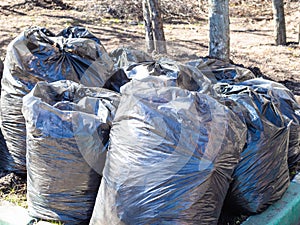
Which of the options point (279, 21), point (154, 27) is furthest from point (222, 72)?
point (279, 21)

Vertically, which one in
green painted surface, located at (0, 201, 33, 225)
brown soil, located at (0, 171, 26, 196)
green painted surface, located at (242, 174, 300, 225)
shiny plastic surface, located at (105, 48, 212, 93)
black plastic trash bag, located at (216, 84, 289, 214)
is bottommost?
green painted surface, located at (242, 174, 300, 225)

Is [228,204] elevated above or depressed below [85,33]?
below

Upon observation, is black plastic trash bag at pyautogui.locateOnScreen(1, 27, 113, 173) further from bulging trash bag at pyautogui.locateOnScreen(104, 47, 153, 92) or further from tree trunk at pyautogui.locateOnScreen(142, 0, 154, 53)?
tree trunk at pyautogui.locateOnScreen(142, 0, 154, 53)

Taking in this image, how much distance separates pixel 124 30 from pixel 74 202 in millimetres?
5615

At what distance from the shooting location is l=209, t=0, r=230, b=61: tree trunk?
4406 millimetres

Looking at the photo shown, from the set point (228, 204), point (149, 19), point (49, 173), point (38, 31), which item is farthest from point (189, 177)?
point (149, 19)

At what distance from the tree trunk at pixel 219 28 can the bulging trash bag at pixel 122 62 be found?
1.18m

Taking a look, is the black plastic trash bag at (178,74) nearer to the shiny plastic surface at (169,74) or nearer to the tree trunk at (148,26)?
the shiny plastic surface at (169,74)

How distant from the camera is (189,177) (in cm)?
210

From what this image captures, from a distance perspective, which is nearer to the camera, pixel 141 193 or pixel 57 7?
pixel 141 193

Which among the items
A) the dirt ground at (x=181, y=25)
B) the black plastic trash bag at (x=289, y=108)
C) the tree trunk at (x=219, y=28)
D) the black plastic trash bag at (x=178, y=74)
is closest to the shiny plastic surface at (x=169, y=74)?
the black plastic trash bag at (x=178, y=74)

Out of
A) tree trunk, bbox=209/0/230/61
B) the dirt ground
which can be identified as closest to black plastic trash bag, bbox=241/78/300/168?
tree trunk, bbox=209/0/230/61

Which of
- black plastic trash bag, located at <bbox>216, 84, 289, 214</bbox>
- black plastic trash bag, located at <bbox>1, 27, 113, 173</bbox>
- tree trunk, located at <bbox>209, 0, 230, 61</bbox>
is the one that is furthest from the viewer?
tree trunk, located at <bbox>209, 0, 230, 61</bbox>

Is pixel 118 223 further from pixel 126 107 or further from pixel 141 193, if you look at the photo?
pixel 126 107
